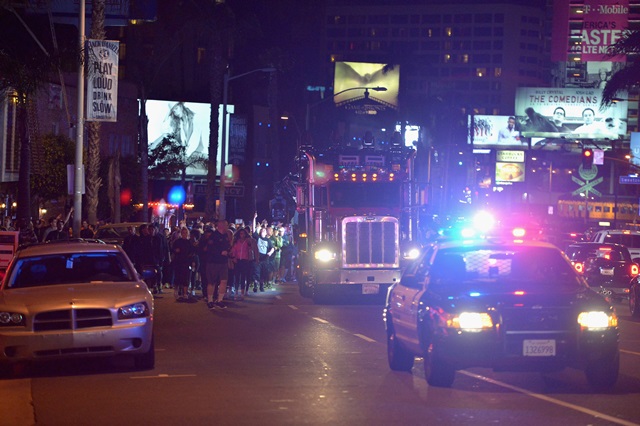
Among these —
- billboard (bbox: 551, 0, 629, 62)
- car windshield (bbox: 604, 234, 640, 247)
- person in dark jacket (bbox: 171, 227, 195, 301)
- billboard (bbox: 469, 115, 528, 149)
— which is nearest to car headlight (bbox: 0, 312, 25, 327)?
person in dark jacket (bbox: 171, 227, 195, 301)

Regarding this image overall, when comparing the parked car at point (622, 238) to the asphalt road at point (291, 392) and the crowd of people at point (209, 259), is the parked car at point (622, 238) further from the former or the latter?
the asphalt road at point (291, 392)

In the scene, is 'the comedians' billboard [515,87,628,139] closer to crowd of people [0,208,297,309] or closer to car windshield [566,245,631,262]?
crowd of people [0,208,297,309]

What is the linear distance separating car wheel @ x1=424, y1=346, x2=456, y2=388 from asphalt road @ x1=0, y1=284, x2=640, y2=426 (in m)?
0.16

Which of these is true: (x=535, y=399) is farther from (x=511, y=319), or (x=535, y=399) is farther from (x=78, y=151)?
(x=78, y=151)

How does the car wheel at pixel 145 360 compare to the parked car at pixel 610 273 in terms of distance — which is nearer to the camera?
the car wheel at pixel 145 360

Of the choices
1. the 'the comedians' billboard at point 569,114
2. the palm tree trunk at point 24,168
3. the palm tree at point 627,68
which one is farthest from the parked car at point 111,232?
the 'the comedians' billboard at point 569,114

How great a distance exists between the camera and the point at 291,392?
12.2 meters

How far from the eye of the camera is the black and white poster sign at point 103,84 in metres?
28.2

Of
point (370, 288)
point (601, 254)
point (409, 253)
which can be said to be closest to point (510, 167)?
point (601, 254)

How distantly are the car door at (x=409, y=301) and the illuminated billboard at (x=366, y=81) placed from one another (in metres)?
80.1

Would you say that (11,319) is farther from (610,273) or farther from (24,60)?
(610,273)

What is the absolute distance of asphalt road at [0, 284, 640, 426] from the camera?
10.6m

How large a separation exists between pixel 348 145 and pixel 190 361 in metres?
15.4

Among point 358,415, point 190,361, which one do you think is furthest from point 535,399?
point 190,361
